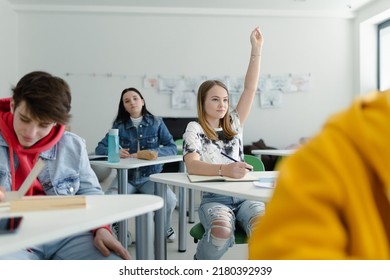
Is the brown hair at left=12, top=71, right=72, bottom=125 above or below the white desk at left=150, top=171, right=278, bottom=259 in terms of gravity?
above

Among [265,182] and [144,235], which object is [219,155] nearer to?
[265,182]

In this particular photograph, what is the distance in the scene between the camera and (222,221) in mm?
1342

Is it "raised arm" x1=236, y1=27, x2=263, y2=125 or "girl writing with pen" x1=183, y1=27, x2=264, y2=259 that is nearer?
"girl writing with pen" x1=183, y1=27, x2=264, y2=259

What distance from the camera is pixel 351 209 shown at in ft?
1.00

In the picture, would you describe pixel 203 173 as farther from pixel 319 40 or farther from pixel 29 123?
pixel 319 40

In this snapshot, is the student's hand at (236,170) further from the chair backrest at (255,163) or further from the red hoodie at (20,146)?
the red hoodie at (20,146)

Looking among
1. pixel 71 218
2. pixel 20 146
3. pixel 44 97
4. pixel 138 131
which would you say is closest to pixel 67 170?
pixel 20 146

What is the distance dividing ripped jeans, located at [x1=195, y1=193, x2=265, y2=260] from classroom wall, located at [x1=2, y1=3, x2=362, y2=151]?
315 cm

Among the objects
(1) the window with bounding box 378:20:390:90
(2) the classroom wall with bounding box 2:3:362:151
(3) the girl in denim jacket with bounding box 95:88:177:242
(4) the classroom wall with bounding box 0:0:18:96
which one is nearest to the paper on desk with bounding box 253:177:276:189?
(3) the girl in denim jacket with bounding box 95:88:177:242

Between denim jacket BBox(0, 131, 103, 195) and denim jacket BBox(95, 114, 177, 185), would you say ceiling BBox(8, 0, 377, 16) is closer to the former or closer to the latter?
denim jacket BBox(95, 114, 177, 185)

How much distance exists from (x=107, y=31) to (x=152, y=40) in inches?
20.2

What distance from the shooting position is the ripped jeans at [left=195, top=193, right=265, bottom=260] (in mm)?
1321

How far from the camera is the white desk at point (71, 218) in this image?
0.61 m
